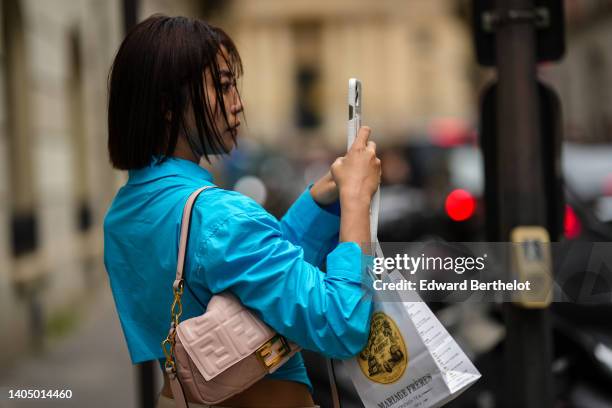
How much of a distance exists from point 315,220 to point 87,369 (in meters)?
3.89

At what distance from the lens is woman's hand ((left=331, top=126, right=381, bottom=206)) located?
6.12 feet

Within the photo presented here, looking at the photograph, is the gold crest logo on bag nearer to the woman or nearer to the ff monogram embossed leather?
the woman

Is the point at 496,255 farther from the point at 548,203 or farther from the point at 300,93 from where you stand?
the point at 300,93

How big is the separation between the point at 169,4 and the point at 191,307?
1437cm

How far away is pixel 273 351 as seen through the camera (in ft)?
5.86

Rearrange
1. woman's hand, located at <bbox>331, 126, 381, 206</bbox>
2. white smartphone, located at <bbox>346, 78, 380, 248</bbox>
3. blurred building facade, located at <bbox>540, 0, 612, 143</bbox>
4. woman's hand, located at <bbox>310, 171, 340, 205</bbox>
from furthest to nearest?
blurred building facade, located at <bbox>540, 0, 612, 143</bbox>
woman's hand, located at <bbox>310, 171, 340, 205</bbox>
white smartphone, located at <bbox>346, 78, 380, 248</bbox>
woman's hand, located at <bbox>331, 126, 381, 206</bbox>

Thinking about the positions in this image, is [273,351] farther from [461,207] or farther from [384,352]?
[461,207]

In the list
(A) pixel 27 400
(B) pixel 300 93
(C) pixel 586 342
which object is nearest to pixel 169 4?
(C) pixel 586 342

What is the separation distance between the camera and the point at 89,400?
9.57ft

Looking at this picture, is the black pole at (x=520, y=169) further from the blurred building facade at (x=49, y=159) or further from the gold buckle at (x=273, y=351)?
the blurred building facade at (x=49, y=159)

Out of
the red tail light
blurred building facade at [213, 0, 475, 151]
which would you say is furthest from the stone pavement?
blurred building facade at [213, 0, 475, 151]

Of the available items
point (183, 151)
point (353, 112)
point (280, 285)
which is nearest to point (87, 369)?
point (183, 151)

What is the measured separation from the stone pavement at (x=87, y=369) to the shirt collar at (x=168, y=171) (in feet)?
2.93

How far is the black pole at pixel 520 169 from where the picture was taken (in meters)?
3.07
